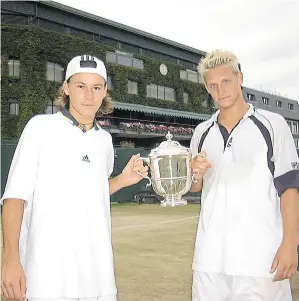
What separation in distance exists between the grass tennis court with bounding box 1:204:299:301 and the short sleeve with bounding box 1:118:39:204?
11.9 ft

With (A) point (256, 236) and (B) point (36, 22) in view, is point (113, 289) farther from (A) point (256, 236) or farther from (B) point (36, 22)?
(B) point (36, 22)

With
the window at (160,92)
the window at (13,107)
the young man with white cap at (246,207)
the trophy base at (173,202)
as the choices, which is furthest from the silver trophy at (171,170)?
the window at (160,92)

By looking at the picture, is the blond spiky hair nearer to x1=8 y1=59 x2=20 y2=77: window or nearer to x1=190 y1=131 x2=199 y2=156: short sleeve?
x1=190 y1=131 x2=199 y2=156: short sleeve

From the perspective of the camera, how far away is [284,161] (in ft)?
9.48

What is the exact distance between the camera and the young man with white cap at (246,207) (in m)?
2.86

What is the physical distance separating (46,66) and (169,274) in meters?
27.7

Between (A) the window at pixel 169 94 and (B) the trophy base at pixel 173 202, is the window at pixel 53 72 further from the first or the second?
(B) the trophy base at pixel 173 202

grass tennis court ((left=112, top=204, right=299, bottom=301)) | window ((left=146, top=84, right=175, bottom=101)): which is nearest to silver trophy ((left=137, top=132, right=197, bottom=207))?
grass tennis court ((left=112, top=204, right=299, bottom=301))

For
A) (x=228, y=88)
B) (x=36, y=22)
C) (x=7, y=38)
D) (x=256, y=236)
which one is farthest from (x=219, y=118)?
(x=36, y=22)

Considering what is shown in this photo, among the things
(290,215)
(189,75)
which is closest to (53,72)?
(189,75)

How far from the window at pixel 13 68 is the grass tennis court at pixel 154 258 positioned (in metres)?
19.5

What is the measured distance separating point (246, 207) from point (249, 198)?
2.4 inches

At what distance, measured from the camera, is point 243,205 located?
295 cm

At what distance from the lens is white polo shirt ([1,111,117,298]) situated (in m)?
2.61
